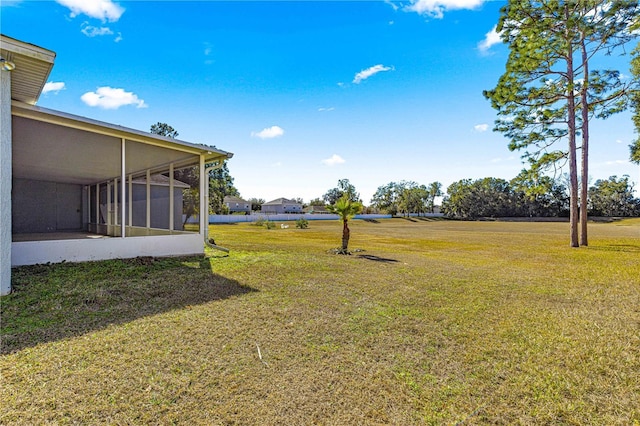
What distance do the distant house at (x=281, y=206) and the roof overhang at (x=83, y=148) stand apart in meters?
58.0

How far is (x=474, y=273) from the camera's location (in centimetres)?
762

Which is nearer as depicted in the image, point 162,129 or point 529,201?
point 162,129

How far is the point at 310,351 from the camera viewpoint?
3.25 meters

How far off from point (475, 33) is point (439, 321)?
1319cm

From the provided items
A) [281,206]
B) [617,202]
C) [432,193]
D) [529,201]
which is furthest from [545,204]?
[281,206]

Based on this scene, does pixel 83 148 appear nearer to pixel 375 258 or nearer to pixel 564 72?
pixel 375 258

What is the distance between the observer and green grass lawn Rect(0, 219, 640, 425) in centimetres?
229

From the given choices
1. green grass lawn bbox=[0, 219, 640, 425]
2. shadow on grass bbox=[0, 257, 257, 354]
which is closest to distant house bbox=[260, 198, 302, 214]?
shadow on grass bbox=[0, 257, 257, 354]

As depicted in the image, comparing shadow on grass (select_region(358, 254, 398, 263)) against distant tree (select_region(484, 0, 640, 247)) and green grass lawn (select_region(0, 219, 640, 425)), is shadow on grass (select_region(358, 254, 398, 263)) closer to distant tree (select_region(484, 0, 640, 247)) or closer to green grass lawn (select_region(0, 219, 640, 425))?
green grass lawn (select_region(0, 219, 640, 425))

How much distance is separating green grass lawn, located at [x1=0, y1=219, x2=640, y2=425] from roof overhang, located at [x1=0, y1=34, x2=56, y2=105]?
3.59 m

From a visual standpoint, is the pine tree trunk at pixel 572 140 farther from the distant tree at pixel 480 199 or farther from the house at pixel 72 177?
the distant tree at pixel 480 199

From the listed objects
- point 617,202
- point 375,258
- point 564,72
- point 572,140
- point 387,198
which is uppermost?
point 564,72

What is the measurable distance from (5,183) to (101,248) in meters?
2.97

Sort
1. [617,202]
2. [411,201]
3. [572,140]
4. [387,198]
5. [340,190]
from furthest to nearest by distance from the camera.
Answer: [340,190]
[387,198]
[411,201]
[617,202]
[572,140]
